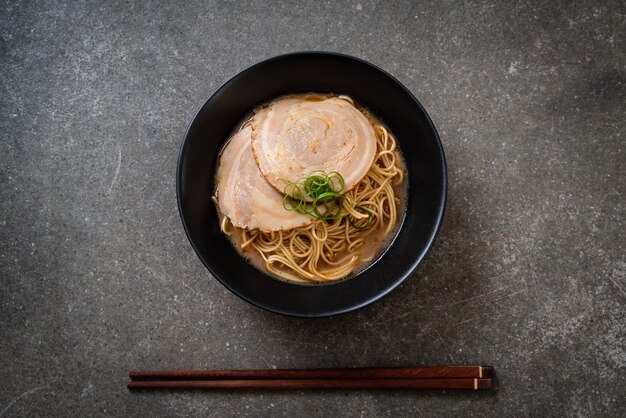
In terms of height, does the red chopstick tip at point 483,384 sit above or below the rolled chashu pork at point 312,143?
below

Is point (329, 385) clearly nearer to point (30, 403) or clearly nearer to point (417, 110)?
point (417, 110)

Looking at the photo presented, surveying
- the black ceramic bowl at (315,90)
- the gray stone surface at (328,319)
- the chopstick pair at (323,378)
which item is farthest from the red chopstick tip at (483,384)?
the black ceramic bowl at (315,90)

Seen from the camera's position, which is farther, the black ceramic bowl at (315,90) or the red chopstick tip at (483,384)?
the red chopstick tip at (483,384)

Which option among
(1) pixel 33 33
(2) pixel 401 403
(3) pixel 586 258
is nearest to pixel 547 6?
(3) pixel 586 258

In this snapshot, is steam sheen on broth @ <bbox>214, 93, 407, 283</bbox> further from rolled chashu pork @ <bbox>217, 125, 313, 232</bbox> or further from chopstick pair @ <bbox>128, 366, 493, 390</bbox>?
chopstick pair @ <bbox>128, 366, 493, 390</bbox>

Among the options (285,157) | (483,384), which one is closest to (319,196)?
(285,157)

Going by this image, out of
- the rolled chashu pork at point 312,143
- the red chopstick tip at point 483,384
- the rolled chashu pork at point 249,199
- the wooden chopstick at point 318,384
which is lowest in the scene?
the wooden chopstick at point 318,384

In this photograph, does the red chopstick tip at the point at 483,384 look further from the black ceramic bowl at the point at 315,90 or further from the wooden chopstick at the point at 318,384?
the black ceramic bowl at the point at 315,90

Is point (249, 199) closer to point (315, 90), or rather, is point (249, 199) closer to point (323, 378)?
point (315, 90)
